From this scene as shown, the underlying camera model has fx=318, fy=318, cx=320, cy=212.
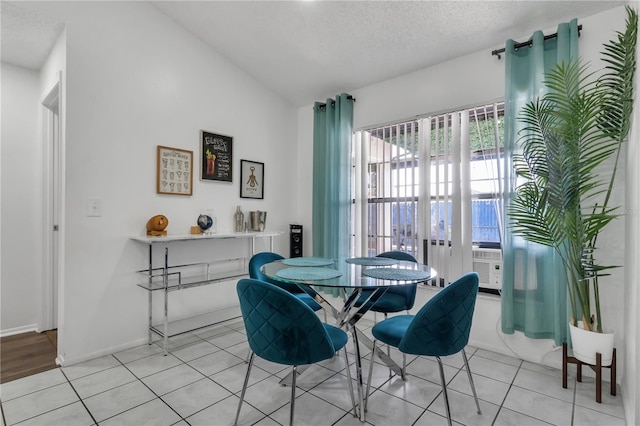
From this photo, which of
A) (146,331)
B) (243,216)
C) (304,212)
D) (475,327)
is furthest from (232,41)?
(475,327)

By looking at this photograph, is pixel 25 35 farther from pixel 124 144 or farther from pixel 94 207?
pixel 94 207

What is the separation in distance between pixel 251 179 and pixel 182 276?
4.47 feet

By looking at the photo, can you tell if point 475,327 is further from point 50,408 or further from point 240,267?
point 50,408

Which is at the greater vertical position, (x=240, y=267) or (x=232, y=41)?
(x=232, y=41)

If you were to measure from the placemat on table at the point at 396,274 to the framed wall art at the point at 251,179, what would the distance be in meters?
2.15

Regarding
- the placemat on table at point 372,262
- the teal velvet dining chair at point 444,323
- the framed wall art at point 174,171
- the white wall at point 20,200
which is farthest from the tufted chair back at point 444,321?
the white wall at point 20,200

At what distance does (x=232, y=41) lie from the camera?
334 centimetres

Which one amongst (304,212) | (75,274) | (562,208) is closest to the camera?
(562,208)

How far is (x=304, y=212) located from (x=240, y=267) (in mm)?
1121

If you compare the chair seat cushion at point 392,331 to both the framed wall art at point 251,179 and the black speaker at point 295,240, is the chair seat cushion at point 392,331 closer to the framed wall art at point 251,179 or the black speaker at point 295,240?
the black speaker at point 295,240

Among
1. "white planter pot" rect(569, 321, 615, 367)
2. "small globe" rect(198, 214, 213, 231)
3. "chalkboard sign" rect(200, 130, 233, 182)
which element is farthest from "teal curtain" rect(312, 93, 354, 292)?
"white planter pot" rect(569, 321, 615, 367)

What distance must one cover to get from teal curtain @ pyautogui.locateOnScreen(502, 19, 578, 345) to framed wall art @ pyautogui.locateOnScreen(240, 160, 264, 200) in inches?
105

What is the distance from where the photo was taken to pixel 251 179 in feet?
12.7

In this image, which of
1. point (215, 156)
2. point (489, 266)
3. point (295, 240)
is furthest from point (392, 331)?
point (215, 156)
